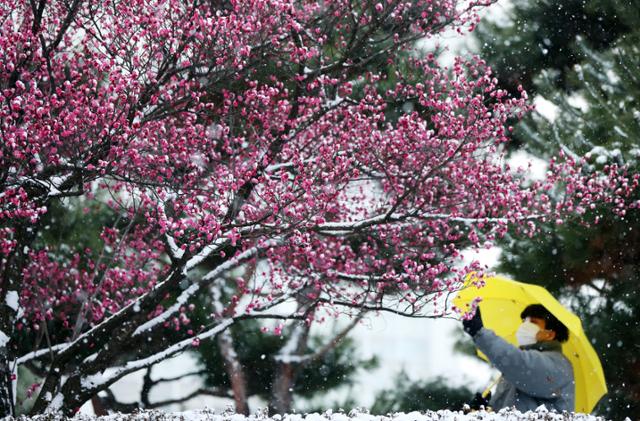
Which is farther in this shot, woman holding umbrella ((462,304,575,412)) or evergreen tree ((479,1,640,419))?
evergreen tree ((479,1,640,419))

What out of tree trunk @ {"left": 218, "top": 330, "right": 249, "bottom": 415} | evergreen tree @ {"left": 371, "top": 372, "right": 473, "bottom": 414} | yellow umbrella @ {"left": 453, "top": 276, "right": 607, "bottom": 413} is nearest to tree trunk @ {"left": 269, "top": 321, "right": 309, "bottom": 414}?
tree trunk @ {"left": 218, "top": 330, "right": 249, "bottom": 415}

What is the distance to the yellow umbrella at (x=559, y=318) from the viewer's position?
16.0ft

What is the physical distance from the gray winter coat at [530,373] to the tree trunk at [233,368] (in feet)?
16.7

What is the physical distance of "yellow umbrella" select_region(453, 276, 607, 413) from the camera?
→ 4879mm

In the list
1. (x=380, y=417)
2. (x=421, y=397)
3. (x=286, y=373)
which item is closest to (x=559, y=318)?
(x=380, y=417)

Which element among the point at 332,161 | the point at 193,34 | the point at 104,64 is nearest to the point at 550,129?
the point at 332,161

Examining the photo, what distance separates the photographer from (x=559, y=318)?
470cm

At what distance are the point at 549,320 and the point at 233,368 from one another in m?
5.38

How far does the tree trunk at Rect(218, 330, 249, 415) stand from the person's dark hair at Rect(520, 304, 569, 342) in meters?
5.20

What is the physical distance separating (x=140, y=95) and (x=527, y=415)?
3188 millimetres

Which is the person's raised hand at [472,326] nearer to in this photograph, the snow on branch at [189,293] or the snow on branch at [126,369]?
the snow on branch at [189,293]

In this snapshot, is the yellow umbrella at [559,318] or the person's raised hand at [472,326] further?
the yellow umbrella at [559,318]

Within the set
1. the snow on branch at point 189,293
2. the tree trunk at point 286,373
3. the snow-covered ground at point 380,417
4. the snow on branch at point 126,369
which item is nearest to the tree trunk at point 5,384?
the snow on branch at point 126,369

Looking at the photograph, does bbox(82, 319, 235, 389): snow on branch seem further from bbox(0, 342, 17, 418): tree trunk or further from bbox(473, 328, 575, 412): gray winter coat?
bbox(473, 328, 575, 412): gray winter coat
